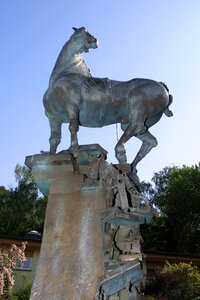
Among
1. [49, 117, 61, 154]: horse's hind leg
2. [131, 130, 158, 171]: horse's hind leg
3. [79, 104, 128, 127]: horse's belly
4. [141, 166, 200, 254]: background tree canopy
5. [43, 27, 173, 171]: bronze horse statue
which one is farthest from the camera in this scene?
[141, 166, 200, 254]: background tree canopy

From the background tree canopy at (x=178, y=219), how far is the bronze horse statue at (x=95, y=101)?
3208 centimetres

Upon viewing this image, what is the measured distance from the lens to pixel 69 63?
19.9 feet

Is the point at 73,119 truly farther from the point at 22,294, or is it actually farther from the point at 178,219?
the point at 178,219

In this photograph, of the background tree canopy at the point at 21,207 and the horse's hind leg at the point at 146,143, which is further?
the background tree canopy at the point at 21,207

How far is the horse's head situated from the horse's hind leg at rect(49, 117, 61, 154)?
1.17m

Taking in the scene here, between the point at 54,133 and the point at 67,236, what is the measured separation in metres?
1.83

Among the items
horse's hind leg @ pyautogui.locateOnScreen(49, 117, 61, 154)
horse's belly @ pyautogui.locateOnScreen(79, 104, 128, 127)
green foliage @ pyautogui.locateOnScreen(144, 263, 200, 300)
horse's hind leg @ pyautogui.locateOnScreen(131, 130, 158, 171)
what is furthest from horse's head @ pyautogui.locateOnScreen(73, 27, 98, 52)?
green foliage @ pyautogui.locateOnScreen(144, 263, 200, 300)

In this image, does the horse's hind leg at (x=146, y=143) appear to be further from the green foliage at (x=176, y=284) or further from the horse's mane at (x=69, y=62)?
the green foliage at (x=176, y=284)

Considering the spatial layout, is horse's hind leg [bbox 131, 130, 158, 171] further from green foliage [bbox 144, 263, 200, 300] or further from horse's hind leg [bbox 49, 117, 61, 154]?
green foliage [bbox 144, 263, 200, 300]

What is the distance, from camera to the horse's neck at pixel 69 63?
19.7 ft

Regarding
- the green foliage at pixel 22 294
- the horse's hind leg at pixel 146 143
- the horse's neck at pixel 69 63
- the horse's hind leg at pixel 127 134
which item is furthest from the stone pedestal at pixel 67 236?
the green foliage at pixel 22 294

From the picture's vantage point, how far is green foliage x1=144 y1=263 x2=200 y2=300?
18.4 meters

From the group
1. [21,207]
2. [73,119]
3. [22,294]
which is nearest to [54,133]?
[73,119]

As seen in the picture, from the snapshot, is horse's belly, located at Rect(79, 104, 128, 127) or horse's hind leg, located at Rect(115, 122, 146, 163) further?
horse's belly, located at Rect(79, 104, 128, 127)
